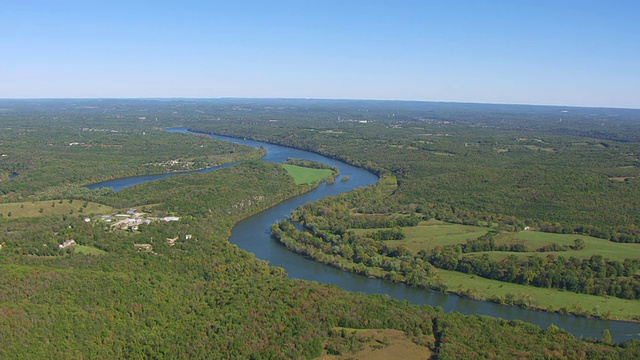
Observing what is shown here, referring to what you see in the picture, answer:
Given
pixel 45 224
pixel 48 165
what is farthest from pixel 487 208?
pixel 48 165

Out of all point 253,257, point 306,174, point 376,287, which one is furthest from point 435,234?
point 306,174

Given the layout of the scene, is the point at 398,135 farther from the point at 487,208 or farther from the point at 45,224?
the point at 45,224

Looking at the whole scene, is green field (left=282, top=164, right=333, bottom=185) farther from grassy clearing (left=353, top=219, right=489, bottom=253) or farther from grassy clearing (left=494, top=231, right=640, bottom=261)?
grassy clearing (left=494, top=231, right=640, bottom=261)

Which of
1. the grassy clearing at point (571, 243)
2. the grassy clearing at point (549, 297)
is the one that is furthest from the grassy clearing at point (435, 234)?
the grassy clearing at point (549, 297)

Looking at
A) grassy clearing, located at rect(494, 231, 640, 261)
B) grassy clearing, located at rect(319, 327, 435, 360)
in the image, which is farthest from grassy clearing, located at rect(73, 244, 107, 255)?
grassy clearing, located at rect(494, 231, 640, 261)

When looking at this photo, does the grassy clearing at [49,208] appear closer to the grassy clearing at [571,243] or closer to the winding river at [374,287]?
the winding river at [374,287]
